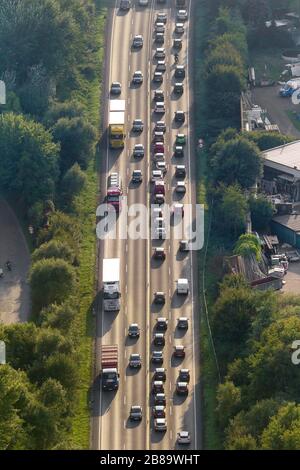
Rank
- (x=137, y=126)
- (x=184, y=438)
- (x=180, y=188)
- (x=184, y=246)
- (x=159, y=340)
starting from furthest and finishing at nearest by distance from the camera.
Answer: (x=137, y=126)
(x=180, y=188)
(x=184, y=246)
(x=159, y=340)
(x=184, y=438)

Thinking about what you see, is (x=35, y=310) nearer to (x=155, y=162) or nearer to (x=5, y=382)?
(x=5, y=382)

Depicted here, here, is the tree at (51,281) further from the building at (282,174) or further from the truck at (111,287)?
the building at (282,174)

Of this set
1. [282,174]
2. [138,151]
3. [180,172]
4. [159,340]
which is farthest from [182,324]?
[138,151]

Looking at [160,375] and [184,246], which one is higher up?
[184,246]

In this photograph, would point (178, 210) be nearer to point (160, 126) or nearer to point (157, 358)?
point (160, 126)

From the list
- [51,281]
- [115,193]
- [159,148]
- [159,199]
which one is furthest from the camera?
[159,148]
